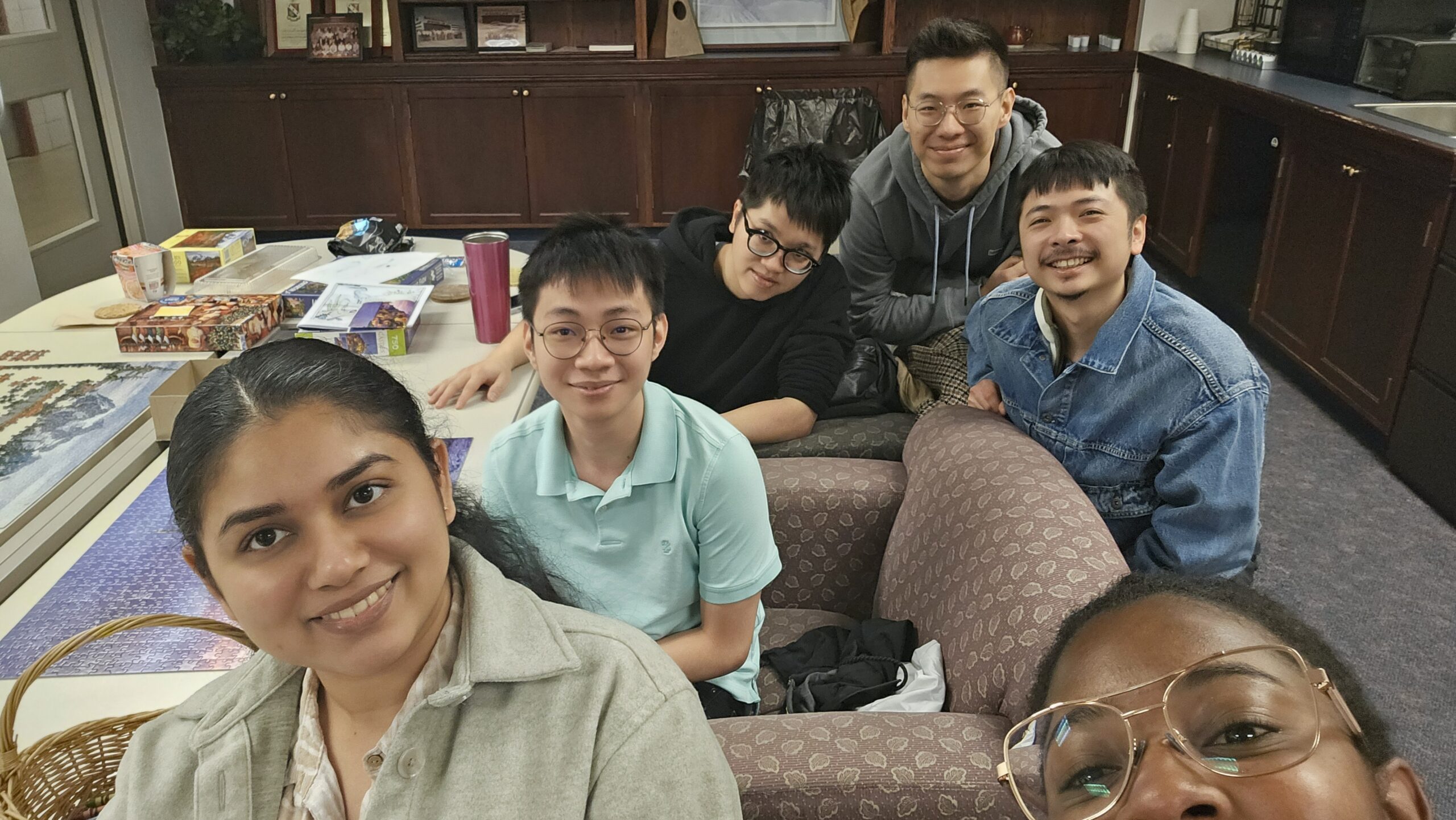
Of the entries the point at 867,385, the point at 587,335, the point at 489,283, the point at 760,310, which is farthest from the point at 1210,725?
the point at 489,283

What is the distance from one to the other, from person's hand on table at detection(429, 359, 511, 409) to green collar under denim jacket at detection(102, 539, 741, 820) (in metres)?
0.95

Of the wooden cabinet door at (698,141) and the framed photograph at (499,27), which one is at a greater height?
the framed photograph at (499,27)

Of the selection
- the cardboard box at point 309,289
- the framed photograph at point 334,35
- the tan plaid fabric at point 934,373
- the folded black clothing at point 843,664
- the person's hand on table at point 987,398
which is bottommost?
the folded black clothing at point 843,664

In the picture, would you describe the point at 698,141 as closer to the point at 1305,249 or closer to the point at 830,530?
the point at 1305,249

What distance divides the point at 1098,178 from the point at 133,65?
467 cm

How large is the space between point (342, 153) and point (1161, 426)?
4.37 meters

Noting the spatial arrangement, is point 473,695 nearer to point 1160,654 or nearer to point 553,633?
point 553,633

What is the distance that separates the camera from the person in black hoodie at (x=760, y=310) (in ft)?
6.15

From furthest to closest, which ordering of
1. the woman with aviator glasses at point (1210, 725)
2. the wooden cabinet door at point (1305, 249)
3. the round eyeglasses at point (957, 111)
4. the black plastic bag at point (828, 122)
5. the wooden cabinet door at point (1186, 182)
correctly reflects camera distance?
the black plastic bag at point (828, 122), the wooden cabinet door at point (1186, 182), the wooden cabinet door at point (1305, 249), the round eyeglasses at point (957, 111), the woman with aviator glasses at point (1210, 725)

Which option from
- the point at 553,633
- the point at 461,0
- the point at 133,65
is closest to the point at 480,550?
the point at 553,633

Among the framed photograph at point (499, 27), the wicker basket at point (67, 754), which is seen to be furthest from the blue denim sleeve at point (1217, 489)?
the framed photograph at point (499, 27)

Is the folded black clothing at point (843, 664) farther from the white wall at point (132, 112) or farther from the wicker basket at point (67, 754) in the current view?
the white wall at point (132, 112)

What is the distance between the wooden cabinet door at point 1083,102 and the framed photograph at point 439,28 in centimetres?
263

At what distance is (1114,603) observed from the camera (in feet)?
3.02
